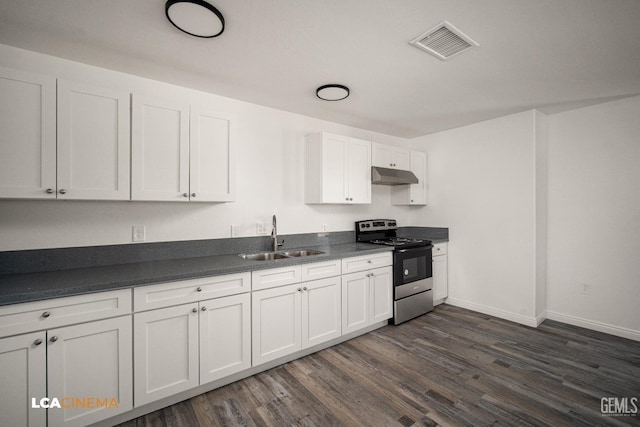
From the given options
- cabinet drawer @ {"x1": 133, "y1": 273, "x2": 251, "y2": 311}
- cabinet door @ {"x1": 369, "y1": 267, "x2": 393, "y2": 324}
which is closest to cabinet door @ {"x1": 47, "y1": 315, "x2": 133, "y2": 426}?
cabinet drawer @ {"x1": 133, "y1": 273, "x2": 251, "y2": 311}

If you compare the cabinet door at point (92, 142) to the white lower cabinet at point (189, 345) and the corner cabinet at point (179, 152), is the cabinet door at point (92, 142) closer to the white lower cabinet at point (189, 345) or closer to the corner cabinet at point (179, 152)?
the corner cabinet at point (179, 152)

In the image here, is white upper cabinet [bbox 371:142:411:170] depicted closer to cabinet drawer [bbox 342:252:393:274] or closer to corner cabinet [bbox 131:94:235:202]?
cabinet drawer [bbox 342:252:393:274]

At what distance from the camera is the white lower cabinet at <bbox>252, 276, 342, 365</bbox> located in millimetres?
2284

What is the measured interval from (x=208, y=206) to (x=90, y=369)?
1.46 meters

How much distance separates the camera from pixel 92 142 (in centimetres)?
188

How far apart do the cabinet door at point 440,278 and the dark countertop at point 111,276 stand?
7.45 ft

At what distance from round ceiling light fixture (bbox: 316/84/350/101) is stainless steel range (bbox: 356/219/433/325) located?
5.70 ft

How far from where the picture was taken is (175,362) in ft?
6.25

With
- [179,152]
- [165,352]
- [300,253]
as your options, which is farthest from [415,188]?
[165,352]

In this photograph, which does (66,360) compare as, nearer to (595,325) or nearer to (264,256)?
(264,256)

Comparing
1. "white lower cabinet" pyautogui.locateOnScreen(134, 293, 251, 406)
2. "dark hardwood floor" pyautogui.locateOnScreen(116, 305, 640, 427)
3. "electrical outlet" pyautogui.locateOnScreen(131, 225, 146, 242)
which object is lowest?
"dark hardwood floor" pyautogui.locateOnScreen(116, 305, 640, 427)

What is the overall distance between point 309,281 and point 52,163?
205 centimetres

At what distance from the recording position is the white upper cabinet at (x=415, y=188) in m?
4.20

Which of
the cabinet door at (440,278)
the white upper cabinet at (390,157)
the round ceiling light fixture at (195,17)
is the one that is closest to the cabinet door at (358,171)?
the white upper cabinet at (390,157)
